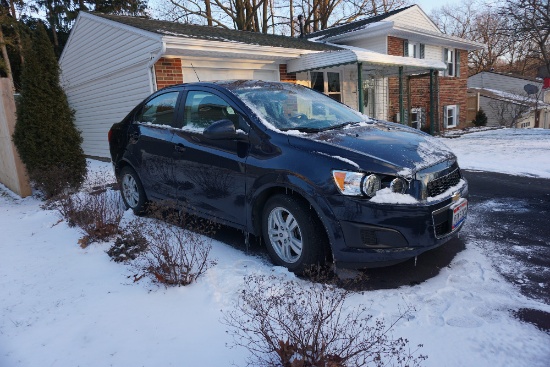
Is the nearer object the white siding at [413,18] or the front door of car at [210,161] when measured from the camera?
the front door of car at [210,161]

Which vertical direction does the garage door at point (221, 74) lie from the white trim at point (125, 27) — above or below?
below

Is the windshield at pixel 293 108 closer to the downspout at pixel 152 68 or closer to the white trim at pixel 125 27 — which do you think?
the downspout at pixel 152 68

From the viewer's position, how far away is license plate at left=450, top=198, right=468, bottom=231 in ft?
10.0

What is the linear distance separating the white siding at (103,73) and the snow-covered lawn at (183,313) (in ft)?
21.7

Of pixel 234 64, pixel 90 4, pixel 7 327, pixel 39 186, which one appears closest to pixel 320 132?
pixel 7 327

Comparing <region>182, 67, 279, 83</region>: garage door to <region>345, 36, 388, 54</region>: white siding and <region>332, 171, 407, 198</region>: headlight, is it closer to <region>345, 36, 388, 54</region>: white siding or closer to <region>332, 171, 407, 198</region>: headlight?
<region>345, 36, 388, 54</region>: white siding

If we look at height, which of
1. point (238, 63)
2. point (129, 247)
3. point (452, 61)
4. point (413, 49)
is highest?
point (413, 49)

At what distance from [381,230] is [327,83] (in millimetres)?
11195

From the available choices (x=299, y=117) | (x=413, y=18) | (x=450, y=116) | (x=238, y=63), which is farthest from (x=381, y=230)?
(x=450, y=116)

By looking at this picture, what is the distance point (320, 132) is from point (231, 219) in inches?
45.5

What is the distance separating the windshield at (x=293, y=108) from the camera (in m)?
3.53

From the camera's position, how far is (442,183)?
3107 millimetres

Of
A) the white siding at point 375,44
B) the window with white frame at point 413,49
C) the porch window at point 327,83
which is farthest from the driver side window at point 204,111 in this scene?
the window with white frame at point 413,49

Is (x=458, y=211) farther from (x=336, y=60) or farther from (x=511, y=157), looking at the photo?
(x=336, y=60)
